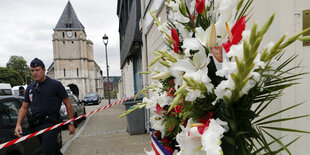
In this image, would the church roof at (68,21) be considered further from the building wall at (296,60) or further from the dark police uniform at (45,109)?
the building wall at (296,60)

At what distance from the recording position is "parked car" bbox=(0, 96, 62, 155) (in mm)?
2674

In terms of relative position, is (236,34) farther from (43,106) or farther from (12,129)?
(12,129)

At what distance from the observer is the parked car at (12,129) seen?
2674 mm

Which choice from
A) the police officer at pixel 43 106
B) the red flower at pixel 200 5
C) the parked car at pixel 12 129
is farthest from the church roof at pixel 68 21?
the red flower at pixel 200 5

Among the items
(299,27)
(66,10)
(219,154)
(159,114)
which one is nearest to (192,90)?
(219,154)

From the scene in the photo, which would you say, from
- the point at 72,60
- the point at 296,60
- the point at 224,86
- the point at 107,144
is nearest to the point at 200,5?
the point at 224,86

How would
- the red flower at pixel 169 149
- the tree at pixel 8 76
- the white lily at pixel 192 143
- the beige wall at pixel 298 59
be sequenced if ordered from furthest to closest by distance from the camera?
the tree at pixel 8 76 → the beige wall at pixel 298 59 → the red flower at pixel 169 149 → the white lily at pixel 192 143

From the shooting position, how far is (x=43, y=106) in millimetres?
2898

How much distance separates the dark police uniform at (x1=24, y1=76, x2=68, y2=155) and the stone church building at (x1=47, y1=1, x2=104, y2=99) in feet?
190

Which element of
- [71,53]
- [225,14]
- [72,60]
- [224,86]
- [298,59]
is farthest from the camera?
[72,60]

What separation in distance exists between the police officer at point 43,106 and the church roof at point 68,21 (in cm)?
6074

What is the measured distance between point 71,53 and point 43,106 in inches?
2385

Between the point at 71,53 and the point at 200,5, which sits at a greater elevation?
the point at 71,53

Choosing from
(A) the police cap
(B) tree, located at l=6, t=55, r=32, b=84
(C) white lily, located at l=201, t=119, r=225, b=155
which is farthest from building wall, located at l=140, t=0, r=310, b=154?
(B) tree, located at l=6, t=55, r=32, b=84
